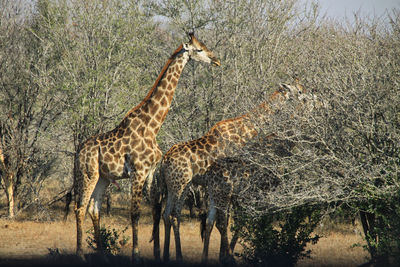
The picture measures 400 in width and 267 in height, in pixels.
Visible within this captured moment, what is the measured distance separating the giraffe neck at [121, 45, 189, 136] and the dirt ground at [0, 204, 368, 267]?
2.78m

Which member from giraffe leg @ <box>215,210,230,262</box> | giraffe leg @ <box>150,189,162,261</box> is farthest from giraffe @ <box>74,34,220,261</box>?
giraffe leg @ <box>215,210,230,262</box>

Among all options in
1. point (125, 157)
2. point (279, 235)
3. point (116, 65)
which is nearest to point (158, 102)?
point (125, 157)

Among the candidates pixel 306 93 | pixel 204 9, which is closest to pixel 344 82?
pixel 306 93

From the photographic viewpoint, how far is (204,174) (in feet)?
35.5

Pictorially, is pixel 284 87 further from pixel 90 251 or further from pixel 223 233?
pixel 90 251

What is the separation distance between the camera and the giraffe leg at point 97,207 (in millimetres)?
10352

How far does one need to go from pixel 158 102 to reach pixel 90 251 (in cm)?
354

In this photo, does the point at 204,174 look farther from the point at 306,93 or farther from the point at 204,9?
the point at 204,9

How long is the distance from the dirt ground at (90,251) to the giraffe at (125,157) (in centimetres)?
103

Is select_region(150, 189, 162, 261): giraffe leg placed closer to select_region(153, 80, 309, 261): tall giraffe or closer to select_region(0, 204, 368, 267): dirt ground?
select_region(153, 80, 309, 261): tall giraffe

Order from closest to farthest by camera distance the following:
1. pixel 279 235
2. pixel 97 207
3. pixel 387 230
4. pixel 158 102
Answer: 1. pixel 387 230
2. pixel 279 235
3. pixel 97 207
4. pixel 158 102

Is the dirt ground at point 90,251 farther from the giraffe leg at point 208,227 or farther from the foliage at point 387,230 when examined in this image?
the foliage at point 387,230

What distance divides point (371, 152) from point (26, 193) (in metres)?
13.7

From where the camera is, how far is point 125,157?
405 inches
